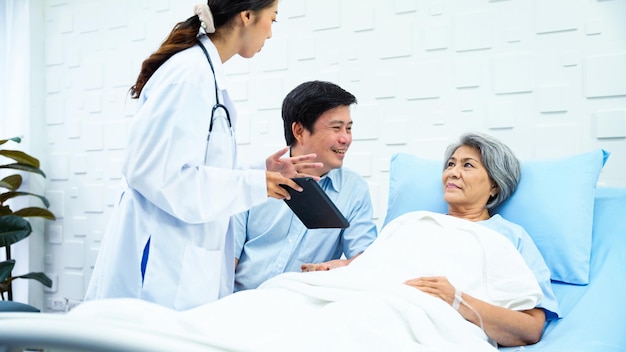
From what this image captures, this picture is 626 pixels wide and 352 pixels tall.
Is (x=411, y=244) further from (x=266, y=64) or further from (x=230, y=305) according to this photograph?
(x=266, y=64)

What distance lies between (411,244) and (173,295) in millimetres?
750

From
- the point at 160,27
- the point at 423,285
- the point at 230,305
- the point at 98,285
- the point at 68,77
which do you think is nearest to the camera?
the point at 230,305

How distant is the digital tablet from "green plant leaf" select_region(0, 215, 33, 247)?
234 centimetres

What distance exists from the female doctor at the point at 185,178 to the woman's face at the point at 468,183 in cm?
65

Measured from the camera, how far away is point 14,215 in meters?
3.62

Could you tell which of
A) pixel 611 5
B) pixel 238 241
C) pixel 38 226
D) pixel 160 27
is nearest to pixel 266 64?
pixel 160 27

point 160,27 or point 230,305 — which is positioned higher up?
point 160,27

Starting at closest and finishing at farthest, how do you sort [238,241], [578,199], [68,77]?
[578,199] → [238,241] → [68,77]

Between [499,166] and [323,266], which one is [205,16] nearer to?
[323,266]

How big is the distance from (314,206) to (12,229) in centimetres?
250

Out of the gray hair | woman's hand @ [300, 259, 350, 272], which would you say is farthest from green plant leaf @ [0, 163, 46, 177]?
the gray hair

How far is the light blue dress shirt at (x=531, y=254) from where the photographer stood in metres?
1.81

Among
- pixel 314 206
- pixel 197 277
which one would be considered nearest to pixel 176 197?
pixel 197 277

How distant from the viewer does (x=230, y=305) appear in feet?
4.82
